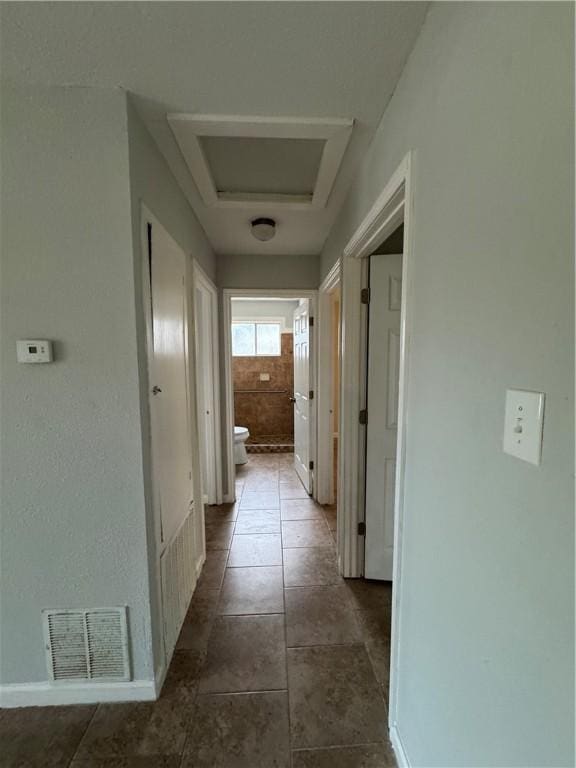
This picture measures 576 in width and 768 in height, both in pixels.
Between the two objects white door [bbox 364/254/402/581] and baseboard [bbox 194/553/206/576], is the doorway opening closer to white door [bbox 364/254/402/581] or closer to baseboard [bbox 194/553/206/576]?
white door [bbox 364/254/402/581]

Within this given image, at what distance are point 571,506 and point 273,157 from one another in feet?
5.87

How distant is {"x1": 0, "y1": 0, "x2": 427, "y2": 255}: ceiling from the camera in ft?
2.85

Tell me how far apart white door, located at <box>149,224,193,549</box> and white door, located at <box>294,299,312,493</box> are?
1502mm

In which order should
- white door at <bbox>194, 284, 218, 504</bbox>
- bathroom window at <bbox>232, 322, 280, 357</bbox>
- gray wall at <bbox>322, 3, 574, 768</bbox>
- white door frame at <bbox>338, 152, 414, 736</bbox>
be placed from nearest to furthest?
gray wall at <bbox>322, 3, 574, 768</bbox> → white door frame at <bbox>338, 152, 414, 736</bbox> → white door at <bbox>194, 284, 218, 504</bbox> → bathroom window at <bbox>232, 322, 280, 357</bbox>

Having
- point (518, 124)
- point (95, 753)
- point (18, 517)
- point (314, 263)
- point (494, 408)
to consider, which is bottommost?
point (95, 753)

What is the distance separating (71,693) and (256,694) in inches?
29.9

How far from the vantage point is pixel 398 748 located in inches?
44.1

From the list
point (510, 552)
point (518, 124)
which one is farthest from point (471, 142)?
point (510, 552)

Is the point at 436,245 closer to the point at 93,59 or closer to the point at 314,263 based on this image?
the point at 93,59

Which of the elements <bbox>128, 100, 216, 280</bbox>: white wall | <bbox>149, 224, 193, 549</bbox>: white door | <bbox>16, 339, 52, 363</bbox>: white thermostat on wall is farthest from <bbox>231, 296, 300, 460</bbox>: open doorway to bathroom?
<bbox>16, 339, 52, 363</bbox>: white thermostat on wall

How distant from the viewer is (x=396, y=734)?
1.14 m

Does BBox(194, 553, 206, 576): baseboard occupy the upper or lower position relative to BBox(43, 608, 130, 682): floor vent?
lower

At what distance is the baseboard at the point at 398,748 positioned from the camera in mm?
1072

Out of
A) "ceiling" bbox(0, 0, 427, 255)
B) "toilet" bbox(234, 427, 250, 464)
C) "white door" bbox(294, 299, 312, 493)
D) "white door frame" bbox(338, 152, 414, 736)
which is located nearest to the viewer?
"ceiling" bbox(0, 0, 427, 255)
